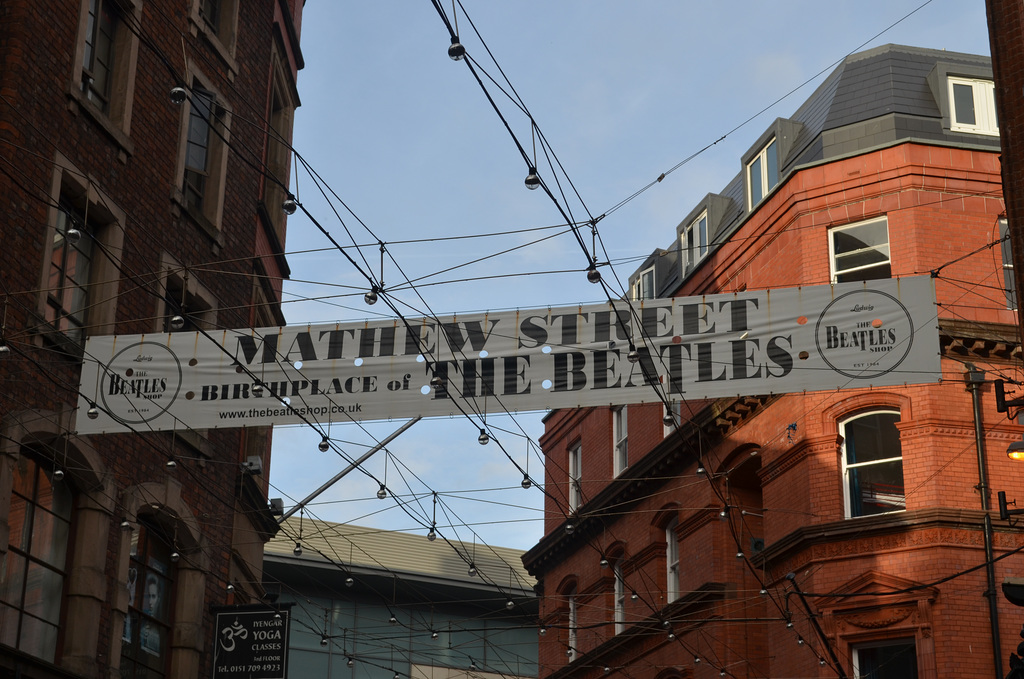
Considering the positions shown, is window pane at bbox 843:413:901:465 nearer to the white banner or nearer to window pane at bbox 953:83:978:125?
window pane at bbox 953:83:978:125

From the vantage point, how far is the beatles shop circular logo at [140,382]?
17.5 metres

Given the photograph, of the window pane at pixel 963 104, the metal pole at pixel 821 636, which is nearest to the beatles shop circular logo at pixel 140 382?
the metal pole at pixel 821 636

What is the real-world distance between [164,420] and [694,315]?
670 centimetres

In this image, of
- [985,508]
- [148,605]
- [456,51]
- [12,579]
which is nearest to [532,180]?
[456,51]

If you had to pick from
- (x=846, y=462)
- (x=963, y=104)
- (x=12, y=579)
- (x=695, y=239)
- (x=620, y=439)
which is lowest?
→ (x=12, y=579)

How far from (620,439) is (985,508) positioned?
13.9m

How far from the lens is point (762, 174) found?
33406 millimetres

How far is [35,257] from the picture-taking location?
19.7m

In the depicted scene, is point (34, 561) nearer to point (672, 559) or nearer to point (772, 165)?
point (672, 559)

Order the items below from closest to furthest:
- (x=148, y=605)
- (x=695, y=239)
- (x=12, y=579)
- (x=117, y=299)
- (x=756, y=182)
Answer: (x=12, y=579) → (x=117, y=299) → (x=148, y=605) → (x=756, y=182) → (x=695, y=239)

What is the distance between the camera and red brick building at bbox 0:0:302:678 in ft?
63.6

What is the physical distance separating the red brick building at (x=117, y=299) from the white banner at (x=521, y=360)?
752mm

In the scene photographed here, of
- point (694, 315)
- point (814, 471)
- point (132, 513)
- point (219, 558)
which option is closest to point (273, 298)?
point (219, 558)

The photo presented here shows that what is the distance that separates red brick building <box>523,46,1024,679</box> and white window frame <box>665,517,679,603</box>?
0.06m
